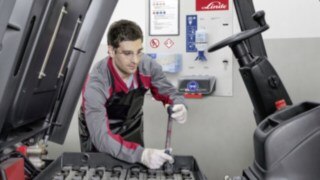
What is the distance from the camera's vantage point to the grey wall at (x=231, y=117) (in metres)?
2.35

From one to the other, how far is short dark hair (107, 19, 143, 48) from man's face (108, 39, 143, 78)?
2cm

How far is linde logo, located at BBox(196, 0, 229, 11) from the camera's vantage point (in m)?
2.44

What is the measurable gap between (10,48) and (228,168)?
2169 mm

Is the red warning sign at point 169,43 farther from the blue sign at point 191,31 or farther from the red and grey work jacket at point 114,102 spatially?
the red and grey work jacket at point 114,102

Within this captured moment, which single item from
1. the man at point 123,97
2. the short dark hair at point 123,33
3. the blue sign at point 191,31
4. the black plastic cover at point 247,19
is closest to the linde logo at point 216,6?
the blue sign at point 191,31

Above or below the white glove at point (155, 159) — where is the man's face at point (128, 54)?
above

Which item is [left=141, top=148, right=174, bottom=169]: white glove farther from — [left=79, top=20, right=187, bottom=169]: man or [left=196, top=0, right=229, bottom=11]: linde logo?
[left=196, top=0, right=229, bottom=11]: linde logo

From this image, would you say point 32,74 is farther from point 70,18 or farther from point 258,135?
point 258,135

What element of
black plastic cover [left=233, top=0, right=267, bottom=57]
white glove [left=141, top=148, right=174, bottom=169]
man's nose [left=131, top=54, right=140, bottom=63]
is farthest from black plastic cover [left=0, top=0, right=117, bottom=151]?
black plastic cover [left=233, top=0, right=267, bottom=57]

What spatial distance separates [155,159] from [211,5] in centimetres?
162

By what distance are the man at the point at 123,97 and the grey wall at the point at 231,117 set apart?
0.64m

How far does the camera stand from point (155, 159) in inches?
44.3

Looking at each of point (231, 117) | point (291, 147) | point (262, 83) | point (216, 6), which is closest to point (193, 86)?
point (231, 117)

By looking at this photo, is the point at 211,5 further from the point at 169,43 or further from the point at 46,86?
the point at 46,86
